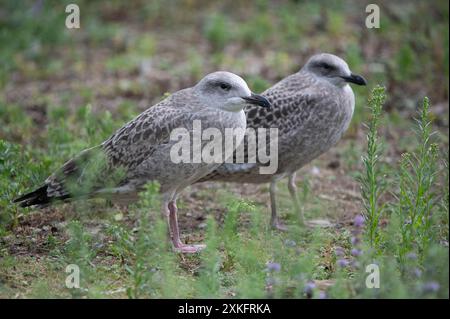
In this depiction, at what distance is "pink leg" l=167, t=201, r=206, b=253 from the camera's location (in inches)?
247

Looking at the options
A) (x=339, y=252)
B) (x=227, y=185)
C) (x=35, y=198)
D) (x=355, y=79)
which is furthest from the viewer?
(x=227, y=185)

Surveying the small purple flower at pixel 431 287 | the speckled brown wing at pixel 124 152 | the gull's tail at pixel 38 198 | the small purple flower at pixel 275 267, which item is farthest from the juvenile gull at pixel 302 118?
the small purple flower at pixel 431 287

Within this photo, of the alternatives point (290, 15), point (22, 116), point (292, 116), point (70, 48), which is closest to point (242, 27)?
point (290, 15)

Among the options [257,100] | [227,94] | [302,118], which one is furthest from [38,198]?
[302,118]

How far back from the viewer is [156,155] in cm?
612

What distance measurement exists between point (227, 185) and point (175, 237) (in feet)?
5.98

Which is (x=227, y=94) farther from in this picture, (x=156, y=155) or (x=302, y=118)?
(x=302, y=118)

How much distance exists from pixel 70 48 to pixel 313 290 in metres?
7.97

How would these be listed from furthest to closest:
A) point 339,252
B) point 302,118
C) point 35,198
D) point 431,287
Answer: point 302,118 → point 35,198 → point 339,252 → point 431,287

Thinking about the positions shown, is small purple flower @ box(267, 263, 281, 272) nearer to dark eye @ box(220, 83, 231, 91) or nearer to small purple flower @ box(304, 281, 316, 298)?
small purple flower @ box(304, 281, 316, 298)

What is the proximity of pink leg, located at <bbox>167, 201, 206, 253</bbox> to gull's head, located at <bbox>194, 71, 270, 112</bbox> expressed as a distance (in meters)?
0.88

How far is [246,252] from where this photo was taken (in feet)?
16.8

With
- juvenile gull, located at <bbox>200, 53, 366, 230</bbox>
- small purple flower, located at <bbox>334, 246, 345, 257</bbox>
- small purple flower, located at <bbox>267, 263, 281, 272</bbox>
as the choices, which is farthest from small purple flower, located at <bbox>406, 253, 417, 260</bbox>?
juvenile gull, located at <bbox>200, 53, 366, 230</bbox>
